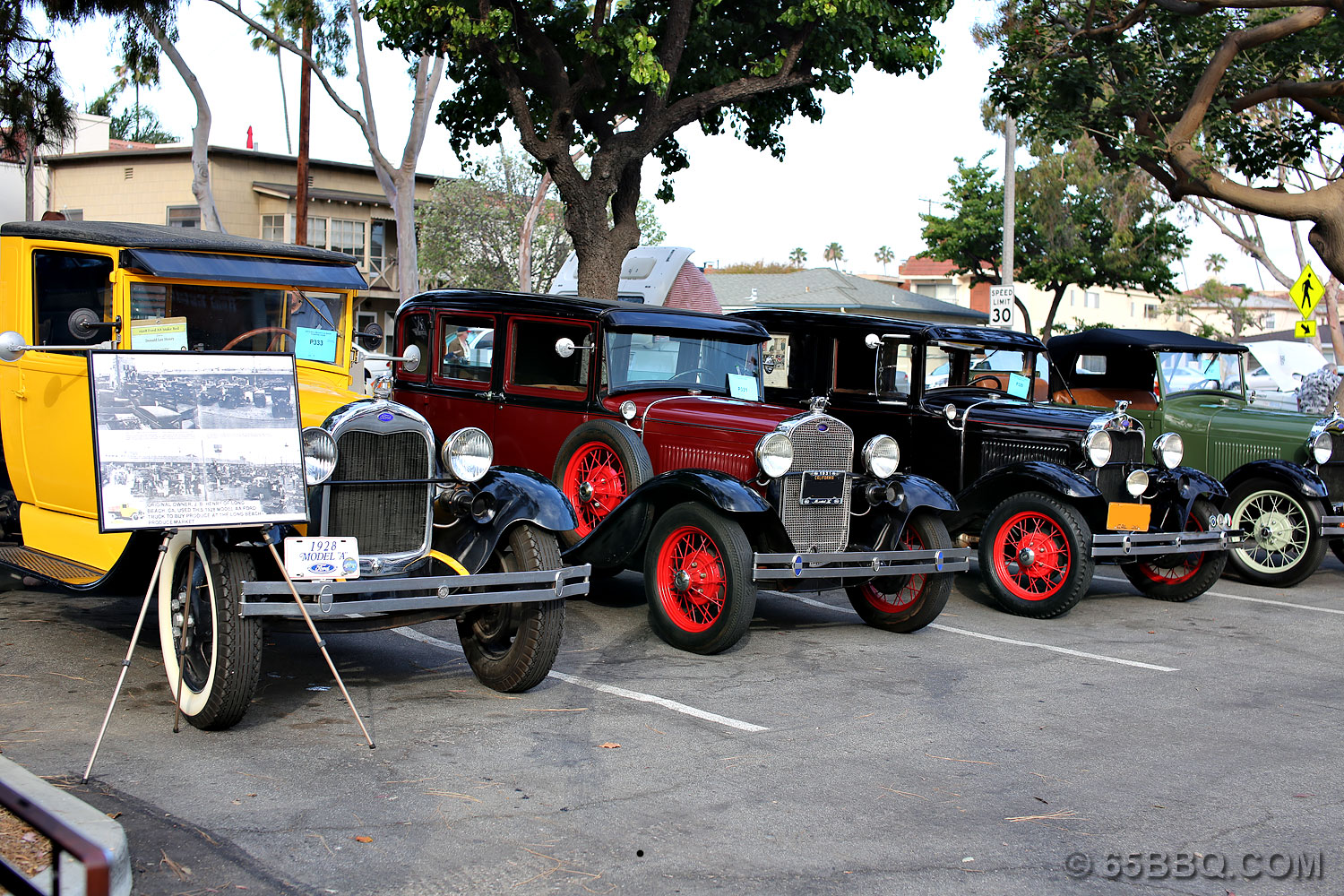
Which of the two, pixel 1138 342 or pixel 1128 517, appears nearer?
pixel 1128 517

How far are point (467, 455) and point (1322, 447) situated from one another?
824 cm

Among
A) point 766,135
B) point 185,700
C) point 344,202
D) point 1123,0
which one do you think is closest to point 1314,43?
point 1123,0

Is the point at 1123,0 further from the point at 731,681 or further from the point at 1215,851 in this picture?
the point at 1215,851

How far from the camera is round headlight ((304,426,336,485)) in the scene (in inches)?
211

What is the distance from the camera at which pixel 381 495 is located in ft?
18.7

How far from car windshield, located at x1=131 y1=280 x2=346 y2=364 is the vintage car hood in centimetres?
202

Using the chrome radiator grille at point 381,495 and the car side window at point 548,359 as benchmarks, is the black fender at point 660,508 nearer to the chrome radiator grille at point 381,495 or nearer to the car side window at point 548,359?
the car side window at point 548,359

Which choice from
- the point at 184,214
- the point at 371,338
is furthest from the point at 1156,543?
the point at 184,214

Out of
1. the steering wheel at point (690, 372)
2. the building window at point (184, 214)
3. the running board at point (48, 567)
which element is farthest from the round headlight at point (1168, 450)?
the building window at point (184, 214)

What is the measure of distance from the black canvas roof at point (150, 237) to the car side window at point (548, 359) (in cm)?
202

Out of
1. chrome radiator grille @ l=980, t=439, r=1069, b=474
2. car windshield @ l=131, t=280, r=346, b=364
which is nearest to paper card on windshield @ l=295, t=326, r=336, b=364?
car windshield @ l=131, t=280, r=346, b=364

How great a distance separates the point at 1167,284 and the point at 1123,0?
21.7 m

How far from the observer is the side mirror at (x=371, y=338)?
768 cm

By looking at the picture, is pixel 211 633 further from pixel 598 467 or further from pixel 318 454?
pixel 598 467
